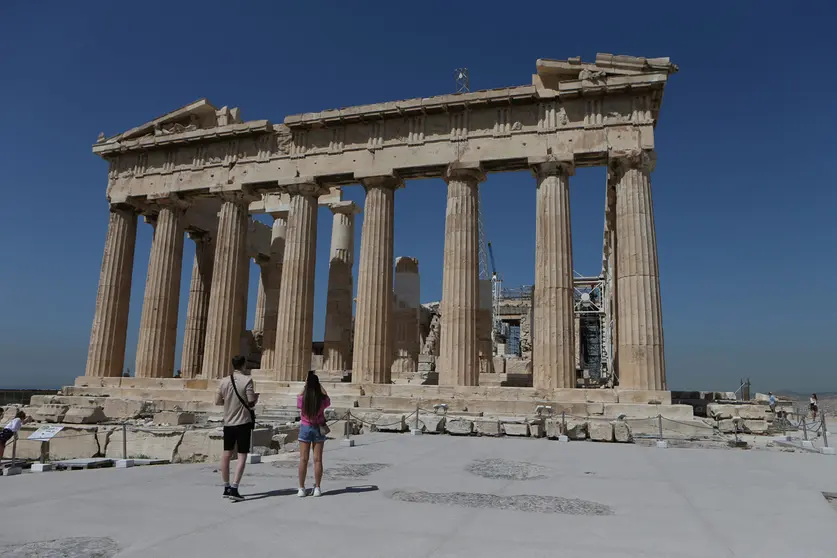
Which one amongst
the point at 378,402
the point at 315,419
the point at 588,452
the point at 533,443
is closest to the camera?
the point at 315,419

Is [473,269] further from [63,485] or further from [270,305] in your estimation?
[63,485]

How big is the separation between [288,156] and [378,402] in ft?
36.7

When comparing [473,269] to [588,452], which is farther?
[473,269]

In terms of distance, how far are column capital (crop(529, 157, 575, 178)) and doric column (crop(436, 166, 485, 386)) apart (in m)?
2.10

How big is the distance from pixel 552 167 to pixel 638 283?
5.02 meters

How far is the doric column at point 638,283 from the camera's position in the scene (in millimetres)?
18453

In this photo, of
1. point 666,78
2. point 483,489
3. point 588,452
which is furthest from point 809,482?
point 666,78

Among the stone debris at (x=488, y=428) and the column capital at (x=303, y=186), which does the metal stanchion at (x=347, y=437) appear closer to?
the stone debris at (x=488, y=428)

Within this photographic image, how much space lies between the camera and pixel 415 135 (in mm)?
22562

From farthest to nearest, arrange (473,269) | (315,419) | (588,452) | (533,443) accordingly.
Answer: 1. (473,269)
2. (533,443)
3. (588,452)
4. (315,419)

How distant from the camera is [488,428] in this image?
1393 centimetres

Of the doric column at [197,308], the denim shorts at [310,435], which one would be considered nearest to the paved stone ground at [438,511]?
the denim shorts at [310,435]

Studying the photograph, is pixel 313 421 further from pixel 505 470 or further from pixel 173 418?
pixel 173 418

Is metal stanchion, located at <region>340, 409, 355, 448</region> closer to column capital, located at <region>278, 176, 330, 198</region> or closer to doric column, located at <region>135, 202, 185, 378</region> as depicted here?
column capital, located at <region>278, 176, 330, 198</region>
